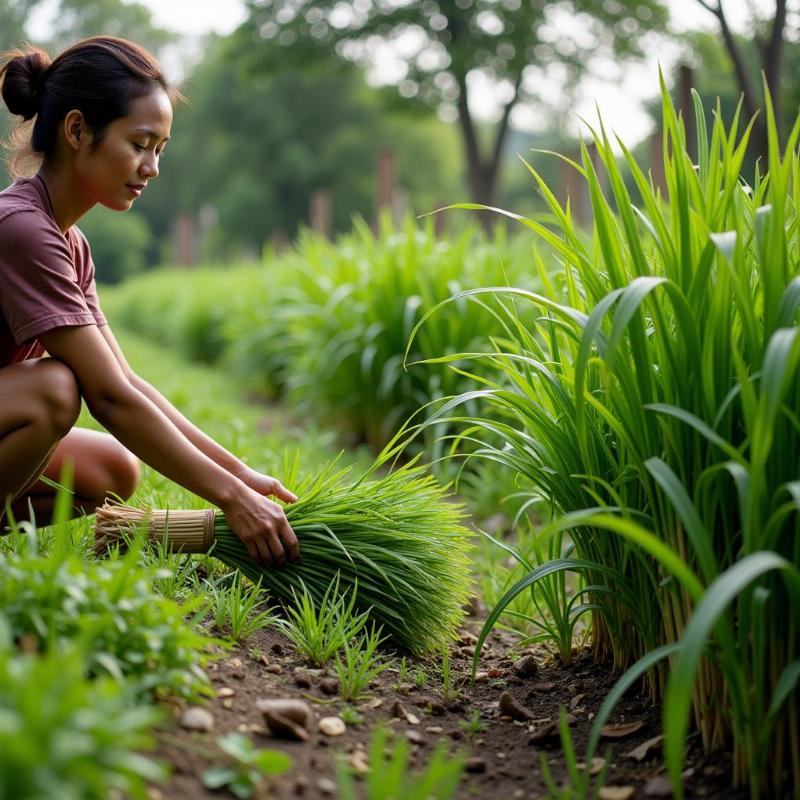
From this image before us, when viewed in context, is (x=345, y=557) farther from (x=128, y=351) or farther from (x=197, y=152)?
(x=197, y=152)

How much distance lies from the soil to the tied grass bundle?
10cm

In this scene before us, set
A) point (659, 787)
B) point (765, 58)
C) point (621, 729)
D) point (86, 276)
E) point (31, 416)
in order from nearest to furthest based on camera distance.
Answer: point (659, 787) < point (621, 729) < point (31, 416) < point (86, 276) < point (765, 58)

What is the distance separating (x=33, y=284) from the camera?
6.26ft

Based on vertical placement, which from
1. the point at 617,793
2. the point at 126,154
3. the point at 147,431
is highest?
the point at 126,154

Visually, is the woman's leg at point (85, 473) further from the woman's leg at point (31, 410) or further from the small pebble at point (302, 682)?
the small pebble at point (302, 682)

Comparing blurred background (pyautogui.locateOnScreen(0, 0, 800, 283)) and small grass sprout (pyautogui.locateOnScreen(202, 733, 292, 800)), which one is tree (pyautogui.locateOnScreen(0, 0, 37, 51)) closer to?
blurred background (pyautogui.locateOnScreen(0, 0, 800, 283))

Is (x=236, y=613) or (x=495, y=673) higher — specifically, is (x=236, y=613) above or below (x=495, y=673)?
above

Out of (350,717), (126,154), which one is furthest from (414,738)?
(126,154)

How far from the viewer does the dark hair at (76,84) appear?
6.73ft

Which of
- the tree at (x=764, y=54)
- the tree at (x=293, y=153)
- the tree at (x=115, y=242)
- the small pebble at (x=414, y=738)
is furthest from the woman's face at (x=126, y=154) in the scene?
the tree at (x=293, y=153)

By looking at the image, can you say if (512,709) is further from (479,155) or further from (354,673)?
(479,155)

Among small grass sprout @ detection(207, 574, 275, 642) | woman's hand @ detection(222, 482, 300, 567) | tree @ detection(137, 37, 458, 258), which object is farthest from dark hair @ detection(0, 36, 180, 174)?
tree @ detection(137, 37, 458, 258)

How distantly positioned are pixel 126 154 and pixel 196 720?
1.26m

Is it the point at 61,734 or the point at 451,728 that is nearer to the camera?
the point at 61,734
